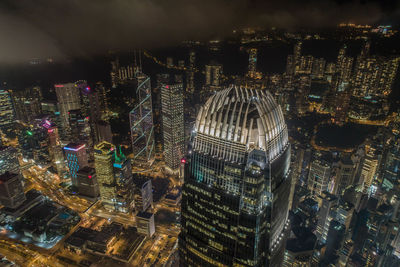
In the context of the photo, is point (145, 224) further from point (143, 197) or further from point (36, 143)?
point (36, 143)

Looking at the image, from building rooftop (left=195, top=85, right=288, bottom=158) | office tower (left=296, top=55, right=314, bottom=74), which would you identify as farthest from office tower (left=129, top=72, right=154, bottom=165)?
office tower (left=296, top=55, right=314, bottom=74)

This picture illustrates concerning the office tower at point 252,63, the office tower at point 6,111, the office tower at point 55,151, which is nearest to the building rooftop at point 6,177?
the office tower at point 55,151

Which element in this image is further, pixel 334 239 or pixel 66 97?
pixel 66 97

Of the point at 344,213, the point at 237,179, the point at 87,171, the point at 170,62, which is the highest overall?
the point at 170,62

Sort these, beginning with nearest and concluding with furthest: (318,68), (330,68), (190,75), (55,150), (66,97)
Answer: (55,150) → (66,97) → (190,75) → (330,68) → (318,68)

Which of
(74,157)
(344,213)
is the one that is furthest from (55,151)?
(344,213)

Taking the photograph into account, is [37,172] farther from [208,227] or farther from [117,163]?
[208,227]

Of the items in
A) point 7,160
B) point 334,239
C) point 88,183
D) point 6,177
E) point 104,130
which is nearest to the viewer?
point 334,239

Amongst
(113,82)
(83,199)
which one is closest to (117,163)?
(83,199)
